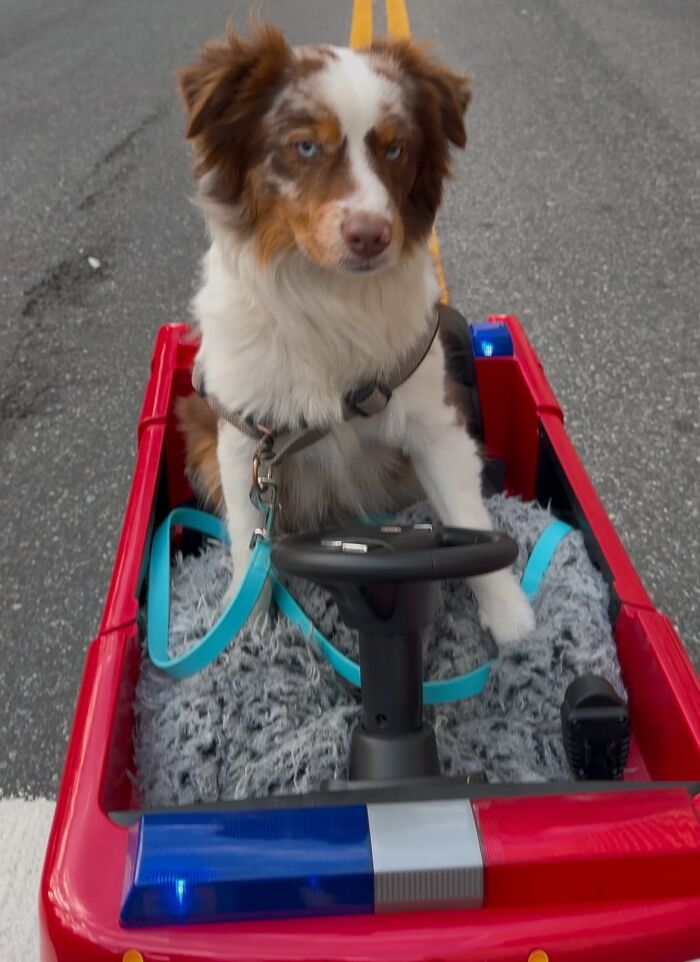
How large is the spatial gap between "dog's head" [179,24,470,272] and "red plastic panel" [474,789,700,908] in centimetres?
109

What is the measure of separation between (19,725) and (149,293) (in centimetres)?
236

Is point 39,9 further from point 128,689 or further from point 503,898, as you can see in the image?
point 503,898

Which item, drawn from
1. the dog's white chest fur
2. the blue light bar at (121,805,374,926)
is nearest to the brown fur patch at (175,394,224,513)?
the dog's white chest fur

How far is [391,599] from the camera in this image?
1386 millimetres

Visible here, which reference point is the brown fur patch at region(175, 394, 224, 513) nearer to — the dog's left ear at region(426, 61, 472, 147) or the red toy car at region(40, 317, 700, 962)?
the dog's left ear at region(426, 61, 472, 147)

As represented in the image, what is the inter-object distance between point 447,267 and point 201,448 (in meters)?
2.23

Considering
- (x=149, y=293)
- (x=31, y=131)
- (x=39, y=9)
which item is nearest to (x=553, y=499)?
(x=149, y=293)

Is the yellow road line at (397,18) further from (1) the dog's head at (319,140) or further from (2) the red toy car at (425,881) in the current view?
(2) the red toy car at (425,881)

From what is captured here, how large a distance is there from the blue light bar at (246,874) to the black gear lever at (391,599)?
1.03 feet

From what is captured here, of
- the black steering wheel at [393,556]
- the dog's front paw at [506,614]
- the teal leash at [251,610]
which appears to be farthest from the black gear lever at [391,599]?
the dog's front paw at [506,614]

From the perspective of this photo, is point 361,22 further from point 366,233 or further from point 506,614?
point 506,614

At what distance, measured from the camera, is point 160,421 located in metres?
2.32

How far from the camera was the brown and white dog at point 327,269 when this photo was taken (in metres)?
1.86

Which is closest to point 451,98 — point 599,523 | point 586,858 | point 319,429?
point 319,429
